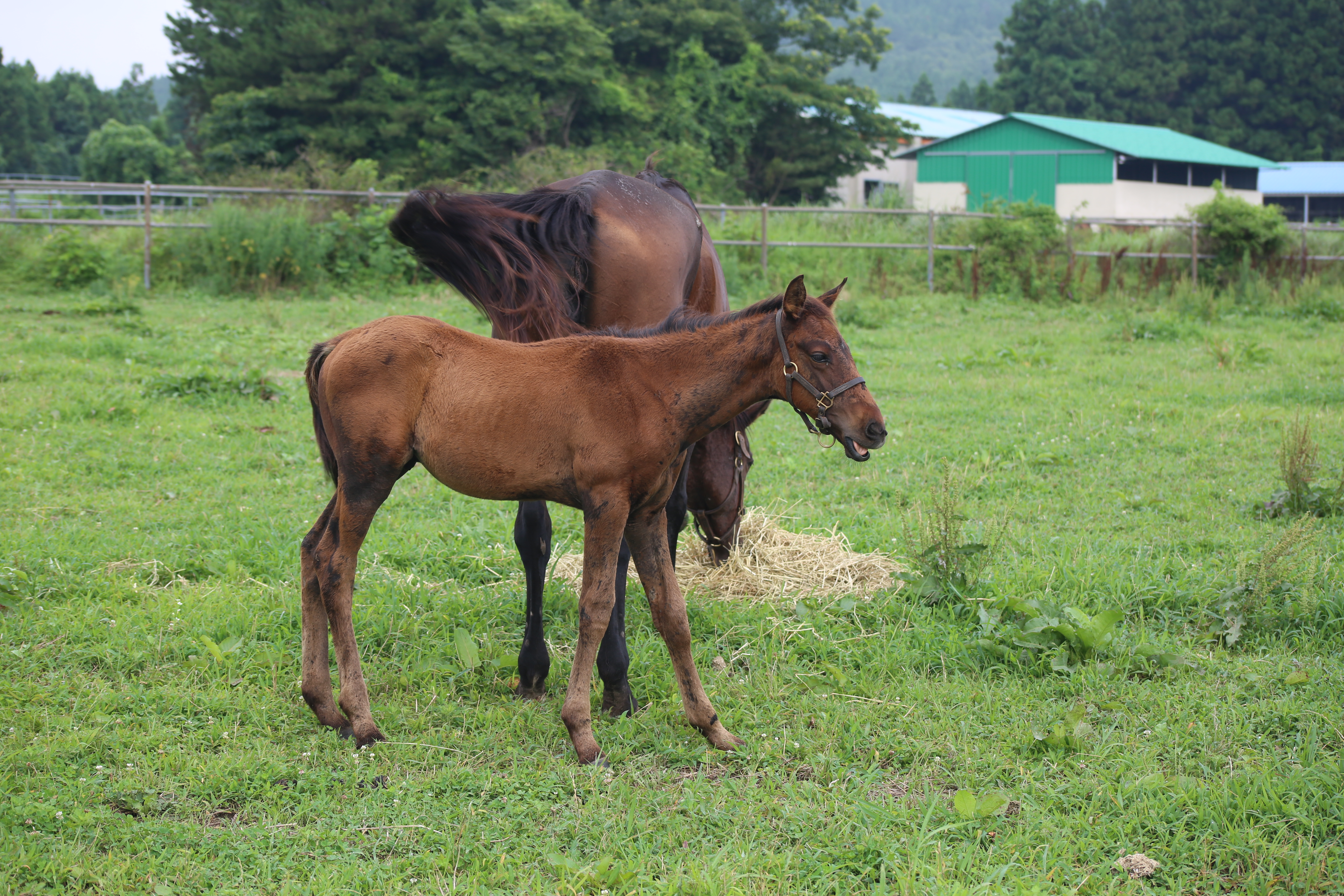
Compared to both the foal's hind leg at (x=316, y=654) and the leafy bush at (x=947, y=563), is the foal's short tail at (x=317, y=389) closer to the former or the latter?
the foal's hind leg at (x=316, y=654)

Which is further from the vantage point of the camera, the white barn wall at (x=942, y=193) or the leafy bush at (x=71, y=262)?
the white barn wall at (x=942, y=193)

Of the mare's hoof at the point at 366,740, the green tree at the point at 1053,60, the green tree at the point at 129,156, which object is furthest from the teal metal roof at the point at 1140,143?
the mare's hoof at the point at 366,740

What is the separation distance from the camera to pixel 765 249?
1742 cm

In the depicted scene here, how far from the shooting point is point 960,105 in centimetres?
7406

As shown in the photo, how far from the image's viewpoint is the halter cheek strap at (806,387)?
337 cm

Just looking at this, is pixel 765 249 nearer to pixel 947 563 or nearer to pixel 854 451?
pixel 947 563

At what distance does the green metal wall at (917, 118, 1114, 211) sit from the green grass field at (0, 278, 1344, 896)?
30309mm

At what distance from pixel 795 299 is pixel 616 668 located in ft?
5.56

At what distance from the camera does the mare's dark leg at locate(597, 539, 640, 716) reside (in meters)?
3.99

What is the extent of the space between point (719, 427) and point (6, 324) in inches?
412

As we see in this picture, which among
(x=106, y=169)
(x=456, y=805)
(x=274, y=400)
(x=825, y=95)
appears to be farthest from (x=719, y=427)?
(x=106, y=169)

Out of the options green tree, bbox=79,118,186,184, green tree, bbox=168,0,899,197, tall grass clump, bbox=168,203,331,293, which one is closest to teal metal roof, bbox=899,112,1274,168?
green tree, bbox=168,0,899,197

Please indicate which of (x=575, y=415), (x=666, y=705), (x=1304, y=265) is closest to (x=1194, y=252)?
(x=1304, y=265)

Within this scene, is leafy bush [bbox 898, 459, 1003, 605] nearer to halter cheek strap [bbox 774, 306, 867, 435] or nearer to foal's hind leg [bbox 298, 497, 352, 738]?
halter cheek strap [bbox 774, 306, 867, 435]
